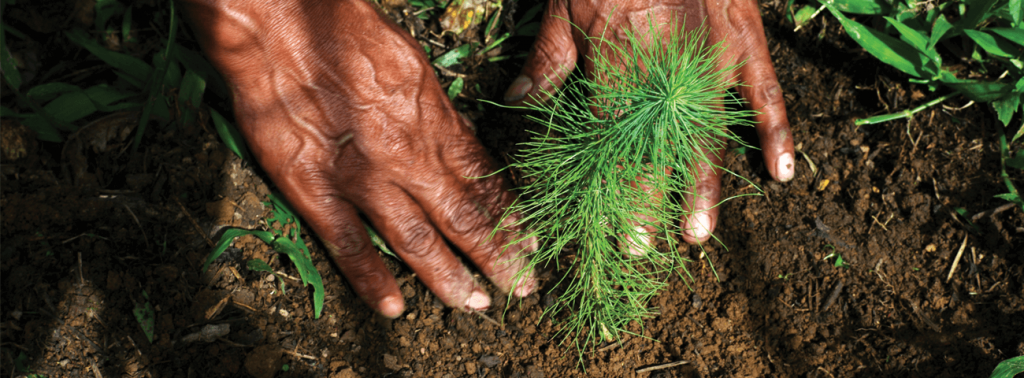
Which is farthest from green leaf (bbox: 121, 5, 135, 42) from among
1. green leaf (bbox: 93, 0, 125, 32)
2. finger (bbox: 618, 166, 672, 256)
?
finger (bbox: 618, 166, 672, 256)

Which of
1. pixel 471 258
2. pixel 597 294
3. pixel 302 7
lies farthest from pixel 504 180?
pixel 302 7

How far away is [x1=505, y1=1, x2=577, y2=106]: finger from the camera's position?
169 cm

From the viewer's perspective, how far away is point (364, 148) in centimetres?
162

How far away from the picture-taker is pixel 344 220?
1.64 meters

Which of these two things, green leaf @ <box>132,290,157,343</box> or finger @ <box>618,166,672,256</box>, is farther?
green leaf @ <box>132,290,157,343</box>

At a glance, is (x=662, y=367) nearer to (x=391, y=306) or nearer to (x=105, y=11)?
(x=391, y=306)

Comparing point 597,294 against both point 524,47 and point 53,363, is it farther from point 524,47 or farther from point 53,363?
point 53,363

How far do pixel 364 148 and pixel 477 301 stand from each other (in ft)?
1.86

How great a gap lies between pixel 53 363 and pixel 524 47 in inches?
64.5

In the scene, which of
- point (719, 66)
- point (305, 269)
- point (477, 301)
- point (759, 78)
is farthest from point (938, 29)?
point (305, 269)

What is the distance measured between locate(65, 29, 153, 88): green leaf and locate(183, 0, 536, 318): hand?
0.94 feet

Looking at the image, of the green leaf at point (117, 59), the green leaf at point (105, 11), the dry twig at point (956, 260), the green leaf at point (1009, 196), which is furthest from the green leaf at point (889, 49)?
the green leaf at point (105, 11)

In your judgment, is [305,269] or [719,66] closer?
[305,269]

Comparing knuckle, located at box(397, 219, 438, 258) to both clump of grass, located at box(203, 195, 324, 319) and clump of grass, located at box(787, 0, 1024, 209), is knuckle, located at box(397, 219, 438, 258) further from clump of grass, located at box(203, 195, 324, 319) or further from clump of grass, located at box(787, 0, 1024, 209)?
clump of grass, located at box(787, 0, 1024, 209)
